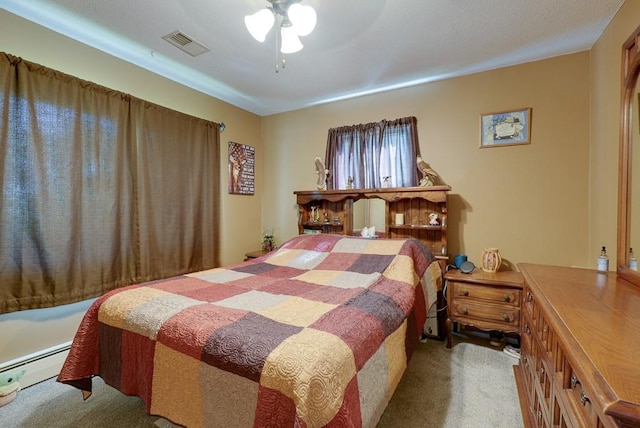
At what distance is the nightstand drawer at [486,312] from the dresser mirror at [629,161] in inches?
30.7

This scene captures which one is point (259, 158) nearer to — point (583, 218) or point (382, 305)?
point (382, 305)

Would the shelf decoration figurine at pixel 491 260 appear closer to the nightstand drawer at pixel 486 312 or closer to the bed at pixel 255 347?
the nightstand drawer at pixel 486 312

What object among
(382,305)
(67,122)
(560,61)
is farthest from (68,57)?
(560,61)

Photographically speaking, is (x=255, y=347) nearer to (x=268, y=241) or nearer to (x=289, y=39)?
(x=289, y=39)

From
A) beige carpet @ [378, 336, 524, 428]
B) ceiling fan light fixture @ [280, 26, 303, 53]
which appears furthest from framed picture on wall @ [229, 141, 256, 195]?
beige carpet @ [378, 336, 524, 428]

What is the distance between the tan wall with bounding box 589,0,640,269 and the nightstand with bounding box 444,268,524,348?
622mm

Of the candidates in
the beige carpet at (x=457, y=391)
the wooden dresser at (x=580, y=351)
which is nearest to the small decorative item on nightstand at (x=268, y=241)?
the beige carpet at (x=457, y=391)

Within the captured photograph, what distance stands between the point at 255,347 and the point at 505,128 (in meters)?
2.71

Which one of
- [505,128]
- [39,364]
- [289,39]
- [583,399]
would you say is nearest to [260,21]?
[289,39]

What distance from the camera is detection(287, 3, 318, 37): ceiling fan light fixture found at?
1501 mm

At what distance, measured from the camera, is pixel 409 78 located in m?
2.78

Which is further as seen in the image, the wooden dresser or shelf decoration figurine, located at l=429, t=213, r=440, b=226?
shelf decoration figurine, located at l=429, t=213, r=440, b=226

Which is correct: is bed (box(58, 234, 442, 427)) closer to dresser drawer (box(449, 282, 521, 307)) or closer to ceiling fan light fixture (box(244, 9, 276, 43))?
dresser drawer (box(449, 282, 521, 307))

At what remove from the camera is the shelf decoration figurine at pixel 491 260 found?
2385mm
